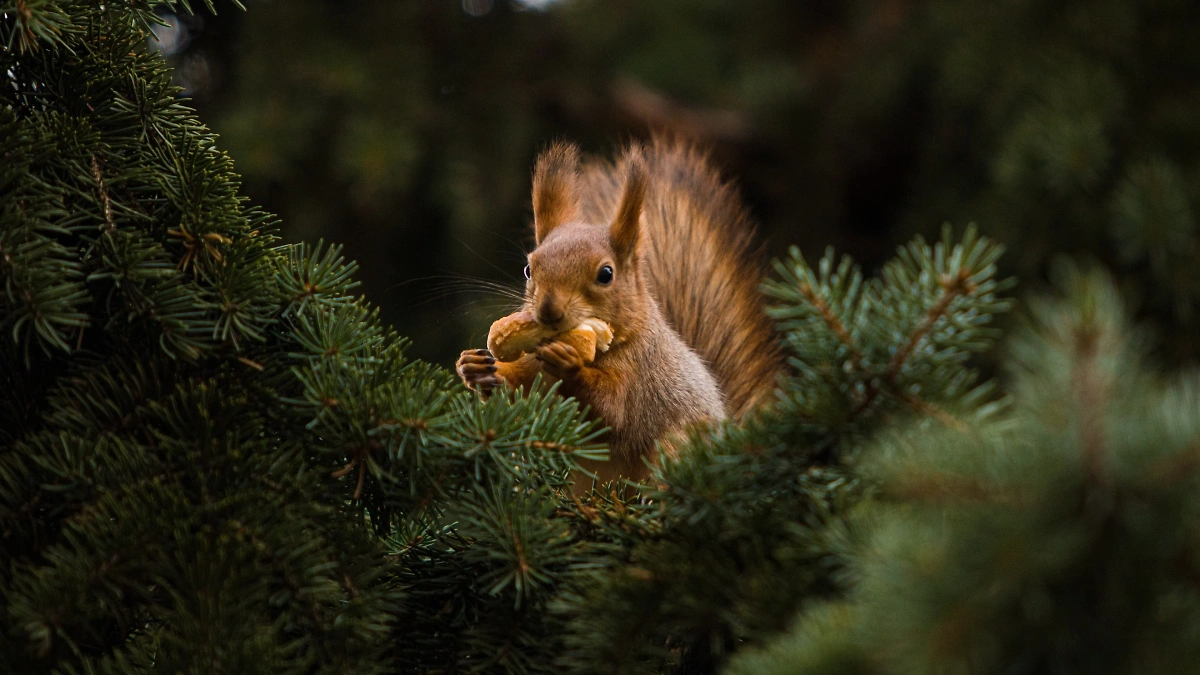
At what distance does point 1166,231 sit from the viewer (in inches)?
75.8

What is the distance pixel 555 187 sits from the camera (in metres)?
1.60

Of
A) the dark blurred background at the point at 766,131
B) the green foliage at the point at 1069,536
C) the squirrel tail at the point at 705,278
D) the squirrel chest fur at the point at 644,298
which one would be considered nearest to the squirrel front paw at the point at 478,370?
the squirrel chest fur at the point at 644,298

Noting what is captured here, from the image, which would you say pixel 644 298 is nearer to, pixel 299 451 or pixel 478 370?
pixel 478 370

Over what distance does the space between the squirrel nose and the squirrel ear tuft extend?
0.66 feet

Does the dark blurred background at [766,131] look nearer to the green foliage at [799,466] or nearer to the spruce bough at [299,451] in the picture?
the spruce bough at [299,451]

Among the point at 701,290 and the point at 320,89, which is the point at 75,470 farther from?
the point at 320,89

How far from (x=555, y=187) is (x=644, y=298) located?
24 cm

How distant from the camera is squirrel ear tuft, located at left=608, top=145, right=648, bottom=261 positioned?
148 cm

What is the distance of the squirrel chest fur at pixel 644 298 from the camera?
136 centimetres

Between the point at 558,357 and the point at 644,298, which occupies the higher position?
the point at 644,298

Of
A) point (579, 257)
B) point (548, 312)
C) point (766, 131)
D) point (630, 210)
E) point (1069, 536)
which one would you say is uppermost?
point (766, 131)

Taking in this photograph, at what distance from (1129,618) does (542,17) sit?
2.58 m

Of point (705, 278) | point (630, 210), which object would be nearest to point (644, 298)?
point (630, 210)

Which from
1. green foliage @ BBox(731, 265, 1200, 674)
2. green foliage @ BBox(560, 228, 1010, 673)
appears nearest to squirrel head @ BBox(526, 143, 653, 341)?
green foliage @ BBox(560, 228, 1010, 673)
